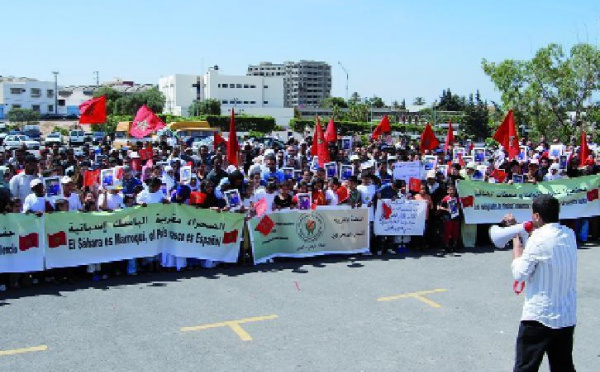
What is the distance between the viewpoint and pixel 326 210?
1186cm

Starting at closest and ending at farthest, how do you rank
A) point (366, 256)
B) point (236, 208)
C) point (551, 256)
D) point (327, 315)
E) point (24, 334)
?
point (551, 256)
point (24, 334)
point (327, 315)
point (236, 208)
point (366, 256)

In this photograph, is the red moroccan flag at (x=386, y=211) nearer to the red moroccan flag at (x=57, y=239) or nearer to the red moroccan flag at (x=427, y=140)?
the red moroccan flag at (x=57, y=239)

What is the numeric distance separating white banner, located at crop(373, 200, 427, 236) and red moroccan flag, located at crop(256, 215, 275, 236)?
2.29 meters

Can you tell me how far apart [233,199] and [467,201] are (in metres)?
5.19

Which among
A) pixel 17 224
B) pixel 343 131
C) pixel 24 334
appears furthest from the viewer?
pixel 343 131

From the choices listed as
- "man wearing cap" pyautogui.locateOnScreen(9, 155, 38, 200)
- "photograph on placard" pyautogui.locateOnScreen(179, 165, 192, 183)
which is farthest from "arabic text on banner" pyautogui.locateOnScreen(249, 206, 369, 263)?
"man wearing cap" pyautogui.locateOnScreen(9, 155, 38, 200)

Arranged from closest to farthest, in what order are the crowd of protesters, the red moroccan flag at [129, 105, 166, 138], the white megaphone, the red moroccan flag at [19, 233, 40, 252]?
the white megaphone, the red moroccan flag at [19, 233, 40, 252], the crowd of protesters, the red moroccan flag at [129, 105, 166, 138]

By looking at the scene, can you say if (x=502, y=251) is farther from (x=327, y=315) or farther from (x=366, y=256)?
(x=327, y=315)

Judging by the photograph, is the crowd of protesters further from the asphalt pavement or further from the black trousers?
the black trousers

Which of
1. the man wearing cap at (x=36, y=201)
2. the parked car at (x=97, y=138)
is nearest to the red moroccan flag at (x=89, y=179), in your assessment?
the man wearing cap at (x=36, y=201)

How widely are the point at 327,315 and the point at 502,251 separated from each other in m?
5.88

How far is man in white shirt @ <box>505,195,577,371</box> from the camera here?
460cm

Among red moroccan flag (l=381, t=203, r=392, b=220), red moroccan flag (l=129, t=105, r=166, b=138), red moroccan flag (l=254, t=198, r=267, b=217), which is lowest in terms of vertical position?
red moroccan flag (l=381, t=203, r=392, b=220)

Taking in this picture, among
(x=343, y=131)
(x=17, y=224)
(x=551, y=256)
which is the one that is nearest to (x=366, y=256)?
(x=17, y=224)
